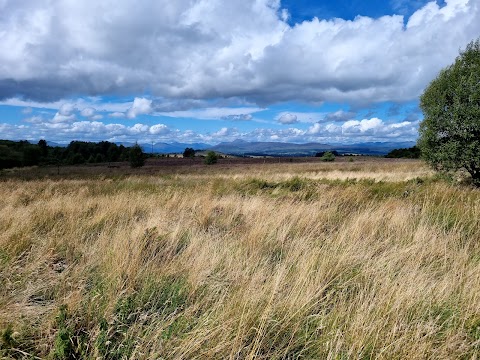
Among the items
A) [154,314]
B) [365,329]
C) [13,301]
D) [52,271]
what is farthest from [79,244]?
[365,329]

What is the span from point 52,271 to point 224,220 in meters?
3.21

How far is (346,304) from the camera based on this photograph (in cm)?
268

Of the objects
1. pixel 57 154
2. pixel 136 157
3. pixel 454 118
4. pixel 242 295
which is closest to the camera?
pixel 242 295

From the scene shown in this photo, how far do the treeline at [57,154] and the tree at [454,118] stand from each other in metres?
55.0

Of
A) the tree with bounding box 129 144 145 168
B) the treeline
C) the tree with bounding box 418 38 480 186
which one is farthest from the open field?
the treeline

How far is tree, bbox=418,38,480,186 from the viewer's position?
42.7ft

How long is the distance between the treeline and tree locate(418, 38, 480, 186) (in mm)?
55000

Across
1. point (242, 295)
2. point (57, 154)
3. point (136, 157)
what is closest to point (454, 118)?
point (242, 295)

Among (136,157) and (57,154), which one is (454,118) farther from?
(57,154)

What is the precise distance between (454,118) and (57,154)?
130 metres

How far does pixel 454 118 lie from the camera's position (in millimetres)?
13391

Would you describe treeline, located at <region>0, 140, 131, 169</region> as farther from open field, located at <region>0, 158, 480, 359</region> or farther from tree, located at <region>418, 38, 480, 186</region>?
open field, located at <region>0, 158, 480, 359</region>

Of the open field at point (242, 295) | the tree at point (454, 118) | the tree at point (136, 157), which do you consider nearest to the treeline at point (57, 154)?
A: the tree at point (136, 157)

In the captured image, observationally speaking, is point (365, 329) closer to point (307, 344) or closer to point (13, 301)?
point (307, 344)
